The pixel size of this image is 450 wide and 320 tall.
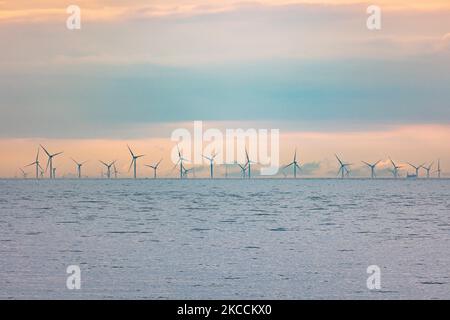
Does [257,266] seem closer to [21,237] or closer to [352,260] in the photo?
[352,260]

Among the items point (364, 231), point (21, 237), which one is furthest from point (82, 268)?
point (364, 231)

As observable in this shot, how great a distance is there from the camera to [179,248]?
5712 cm

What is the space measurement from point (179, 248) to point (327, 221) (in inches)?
1343

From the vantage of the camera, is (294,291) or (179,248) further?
(179,248)

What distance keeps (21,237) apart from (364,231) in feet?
94.7
